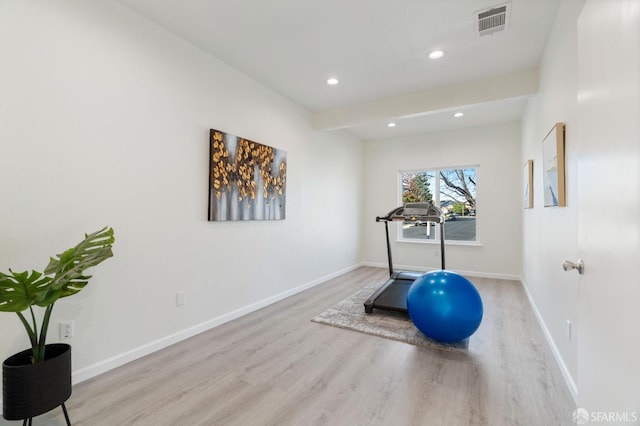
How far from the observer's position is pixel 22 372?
1.44 meters

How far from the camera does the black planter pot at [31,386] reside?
4.70ft

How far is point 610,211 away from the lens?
2.96 feet

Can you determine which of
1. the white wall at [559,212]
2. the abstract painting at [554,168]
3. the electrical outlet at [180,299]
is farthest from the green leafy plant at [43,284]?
the abstract painting at [554,168]

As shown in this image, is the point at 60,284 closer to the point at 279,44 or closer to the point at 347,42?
the point at 279,44

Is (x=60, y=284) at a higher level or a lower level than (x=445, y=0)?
lower

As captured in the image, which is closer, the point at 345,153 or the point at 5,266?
the point at 5,266

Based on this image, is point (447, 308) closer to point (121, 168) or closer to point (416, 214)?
point (416, 214)

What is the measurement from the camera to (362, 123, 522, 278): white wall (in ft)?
16.9

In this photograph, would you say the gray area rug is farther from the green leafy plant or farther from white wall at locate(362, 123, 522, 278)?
white wall at locate(362, 123, 522, 278)

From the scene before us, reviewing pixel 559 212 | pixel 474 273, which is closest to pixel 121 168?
pixel 559 212

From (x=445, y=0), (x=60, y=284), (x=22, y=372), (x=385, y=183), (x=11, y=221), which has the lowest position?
(x=22, y=372)

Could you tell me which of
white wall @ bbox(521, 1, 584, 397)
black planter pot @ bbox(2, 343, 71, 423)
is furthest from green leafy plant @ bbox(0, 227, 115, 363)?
white wall @ bbox(521, 1, 584, 397)

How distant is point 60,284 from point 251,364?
1.42 metres

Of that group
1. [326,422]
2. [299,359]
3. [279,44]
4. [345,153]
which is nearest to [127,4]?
[279,44]
